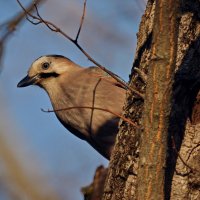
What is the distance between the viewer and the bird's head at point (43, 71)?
5281 millimetres

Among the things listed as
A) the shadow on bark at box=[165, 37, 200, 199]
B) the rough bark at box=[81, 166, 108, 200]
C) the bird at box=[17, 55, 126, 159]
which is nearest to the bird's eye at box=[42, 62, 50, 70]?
the bird at box=[17, 55, 126, 159]

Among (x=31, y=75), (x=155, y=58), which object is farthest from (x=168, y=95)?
(x=31, y=75)

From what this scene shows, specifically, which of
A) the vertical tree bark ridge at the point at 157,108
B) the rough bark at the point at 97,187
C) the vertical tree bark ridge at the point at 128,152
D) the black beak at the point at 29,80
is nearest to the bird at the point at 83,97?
the black beak at the point at 29,80

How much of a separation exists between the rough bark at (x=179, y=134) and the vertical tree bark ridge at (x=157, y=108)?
17.7 inches

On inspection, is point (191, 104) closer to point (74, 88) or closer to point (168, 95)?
point (168, 95)

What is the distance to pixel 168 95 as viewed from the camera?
2.40 meters

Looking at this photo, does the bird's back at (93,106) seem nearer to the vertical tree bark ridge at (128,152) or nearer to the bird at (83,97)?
the bird at (83,97)

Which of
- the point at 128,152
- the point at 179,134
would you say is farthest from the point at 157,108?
the point at 128,152

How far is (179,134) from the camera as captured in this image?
3092mm

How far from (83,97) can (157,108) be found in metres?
2.41

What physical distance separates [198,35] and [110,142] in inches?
64.7

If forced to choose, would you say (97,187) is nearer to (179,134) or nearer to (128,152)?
(128,152)

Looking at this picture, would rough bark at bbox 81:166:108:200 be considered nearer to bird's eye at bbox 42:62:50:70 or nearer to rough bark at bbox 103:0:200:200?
rough bark at bbox 103:0:200:200

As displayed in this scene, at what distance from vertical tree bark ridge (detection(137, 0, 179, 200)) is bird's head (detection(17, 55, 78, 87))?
289cm
